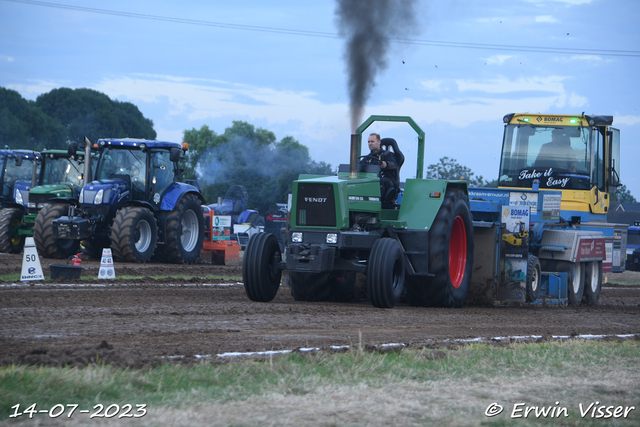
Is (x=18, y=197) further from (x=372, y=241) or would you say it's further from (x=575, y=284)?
(x=575, y=284)

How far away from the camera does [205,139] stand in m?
58.3

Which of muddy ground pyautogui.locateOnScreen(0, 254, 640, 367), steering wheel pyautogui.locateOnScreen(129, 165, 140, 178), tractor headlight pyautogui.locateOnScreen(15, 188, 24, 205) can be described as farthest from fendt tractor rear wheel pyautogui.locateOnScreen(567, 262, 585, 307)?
tractor headlight pyautogui.locateOnScreen(15, 188, 24, 205)

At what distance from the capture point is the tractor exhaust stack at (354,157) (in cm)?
992

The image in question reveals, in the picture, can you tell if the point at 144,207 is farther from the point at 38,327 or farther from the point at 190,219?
the point at 38,327

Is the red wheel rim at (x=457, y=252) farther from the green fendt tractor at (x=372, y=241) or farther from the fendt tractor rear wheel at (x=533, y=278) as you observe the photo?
the fendt tractor rear wheel at (x=533, y=278)

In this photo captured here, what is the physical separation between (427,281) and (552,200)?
422cm

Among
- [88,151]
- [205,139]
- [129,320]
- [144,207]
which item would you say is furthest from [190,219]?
[205,139]

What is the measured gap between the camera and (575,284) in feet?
43.7

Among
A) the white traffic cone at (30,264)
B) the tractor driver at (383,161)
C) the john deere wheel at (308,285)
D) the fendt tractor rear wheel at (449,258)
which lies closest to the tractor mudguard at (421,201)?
the fendt tractor rear wheel at (449,258)

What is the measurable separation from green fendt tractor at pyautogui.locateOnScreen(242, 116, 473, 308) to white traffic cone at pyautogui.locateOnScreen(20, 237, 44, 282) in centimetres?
460

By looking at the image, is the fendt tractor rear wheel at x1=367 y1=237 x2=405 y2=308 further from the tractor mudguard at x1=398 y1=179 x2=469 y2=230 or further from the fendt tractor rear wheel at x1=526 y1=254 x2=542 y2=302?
the fendt tractor rear wheel at x1=526 y1=254 x2=542 y2=302

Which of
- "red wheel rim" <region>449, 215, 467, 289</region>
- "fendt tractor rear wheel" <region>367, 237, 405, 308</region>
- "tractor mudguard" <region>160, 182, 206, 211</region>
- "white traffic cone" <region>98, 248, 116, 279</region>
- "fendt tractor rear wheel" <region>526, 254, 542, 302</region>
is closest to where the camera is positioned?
"fendt tractor rear wheel" <region>367, 237, 405, 308</region>

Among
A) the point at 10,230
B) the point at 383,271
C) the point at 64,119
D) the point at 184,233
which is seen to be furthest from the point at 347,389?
the point at 64,119

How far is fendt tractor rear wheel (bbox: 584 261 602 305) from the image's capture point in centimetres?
1391
